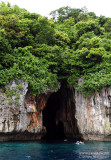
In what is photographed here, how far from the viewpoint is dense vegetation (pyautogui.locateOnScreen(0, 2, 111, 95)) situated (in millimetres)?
18219

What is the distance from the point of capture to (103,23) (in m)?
32.0

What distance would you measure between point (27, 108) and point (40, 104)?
2.57 m

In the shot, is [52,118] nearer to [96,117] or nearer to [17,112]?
[96,117]

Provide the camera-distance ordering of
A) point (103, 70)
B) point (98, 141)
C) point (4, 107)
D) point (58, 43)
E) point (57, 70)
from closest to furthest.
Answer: point (4, 107) → point (98, 141) → point (103, 70) → point (57, 70) → point (58, 43)

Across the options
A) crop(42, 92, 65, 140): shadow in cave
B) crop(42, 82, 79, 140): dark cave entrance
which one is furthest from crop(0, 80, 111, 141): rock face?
crop(42, 92, 65, 140): shadow in cave

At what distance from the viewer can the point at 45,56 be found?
20.6 meters

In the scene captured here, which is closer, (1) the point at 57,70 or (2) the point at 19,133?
(2) the point at 19,133

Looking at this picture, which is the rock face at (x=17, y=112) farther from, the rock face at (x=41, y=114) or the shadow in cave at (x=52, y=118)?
the shadow in cave at (x=52, y=118)

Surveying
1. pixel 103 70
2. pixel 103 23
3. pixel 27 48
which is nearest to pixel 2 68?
pixel 27 48

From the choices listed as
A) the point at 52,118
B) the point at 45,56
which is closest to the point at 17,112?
the point at 45,56

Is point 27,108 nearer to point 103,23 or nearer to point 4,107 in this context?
point 4,107

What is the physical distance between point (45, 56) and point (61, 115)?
8.94 metres

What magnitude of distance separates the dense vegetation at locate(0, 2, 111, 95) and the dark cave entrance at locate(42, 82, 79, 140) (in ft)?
9.84

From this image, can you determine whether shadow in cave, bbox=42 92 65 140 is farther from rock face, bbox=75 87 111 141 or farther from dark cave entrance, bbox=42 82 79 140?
rock face, bbox=75 87 111 141
